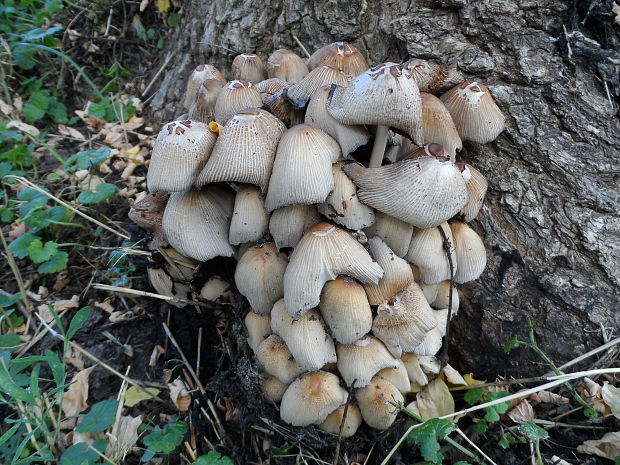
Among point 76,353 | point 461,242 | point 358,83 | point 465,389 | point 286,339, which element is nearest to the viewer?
point 358,83

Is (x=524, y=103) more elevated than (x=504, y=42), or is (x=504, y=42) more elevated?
(x=504, y=42)

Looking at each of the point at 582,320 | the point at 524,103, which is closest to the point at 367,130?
the point at 524,103

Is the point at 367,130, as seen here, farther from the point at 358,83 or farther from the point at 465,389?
the point at 465,389

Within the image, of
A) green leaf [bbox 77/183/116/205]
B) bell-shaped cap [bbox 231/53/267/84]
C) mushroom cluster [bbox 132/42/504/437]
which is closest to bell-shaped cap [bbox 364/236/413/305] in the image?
mushroom cluster [bbox 132/42/504/437]

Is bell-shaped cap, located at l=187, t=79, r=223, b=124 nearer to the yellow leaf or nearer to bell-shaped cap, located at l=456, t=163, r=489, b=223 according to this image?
bell-shaped cap, located at l=456, t=163, r=489, b=223

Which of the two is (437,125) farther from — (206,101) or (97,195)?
(97,195)

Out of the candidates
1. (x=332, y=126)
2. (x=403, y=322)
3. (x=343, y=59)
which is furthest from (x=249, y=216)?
(x=343, y=59)
